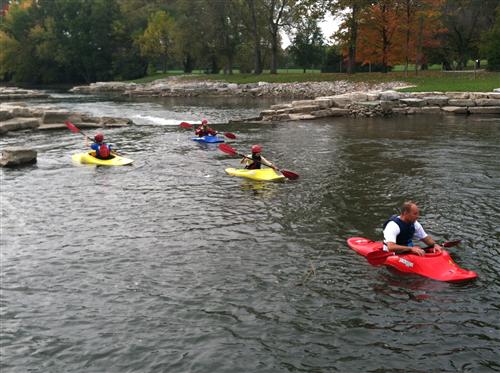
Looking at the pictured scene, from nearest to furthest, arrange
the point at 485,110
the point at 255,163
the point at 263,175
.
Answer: the point at 263,175 < the point at 255,163 < the point at 485,110

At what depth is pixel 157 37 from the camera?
84.9 m

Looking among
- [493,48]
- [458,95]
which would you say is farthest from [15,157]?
[493,48]

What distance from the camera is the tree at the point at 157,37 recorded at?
85188mm

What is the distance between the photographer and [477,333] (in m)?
7.82

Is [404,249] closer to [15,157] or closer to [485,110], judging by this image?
[15,157]

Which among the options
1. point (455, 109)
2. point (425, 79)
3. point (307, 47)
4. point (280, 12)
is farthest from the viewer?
point (307, 47)

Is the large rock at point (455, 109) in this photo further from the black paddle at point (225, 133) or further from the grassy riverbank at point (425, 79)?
the black paddle at point (225, 133)

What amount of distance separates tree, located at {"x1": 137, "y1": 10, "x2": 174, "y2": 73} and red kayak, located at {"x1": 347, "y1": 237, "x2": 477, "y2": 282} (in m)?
79.0

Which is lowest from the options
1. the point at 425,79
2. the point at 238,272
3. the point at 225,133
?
the point at 238,272

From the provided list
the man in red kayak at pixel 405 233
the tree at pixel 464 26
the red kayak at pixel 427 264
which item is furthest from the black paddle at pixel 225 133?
the tree at pixel 464 26

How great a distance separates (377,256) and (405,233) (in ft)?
2.79

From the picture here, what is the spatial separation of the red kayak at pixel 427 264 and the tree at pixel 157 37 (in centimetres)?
7897

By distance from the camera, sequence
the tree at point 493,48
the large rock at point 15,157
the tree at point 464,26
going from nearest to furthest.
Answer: the large rock at point 15,157 < the tree at point 493,48 < the tree at point 464,26

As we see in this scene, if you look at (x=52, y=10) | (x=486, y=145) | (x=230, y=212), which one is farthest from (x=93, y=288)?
(x=52, y=10)
